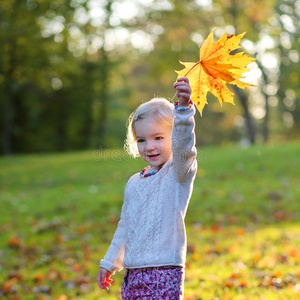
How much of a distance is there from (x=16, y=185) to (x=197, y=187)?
5556 millimetres

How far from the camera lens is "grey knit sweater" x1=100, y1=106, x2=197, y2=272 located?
209cm

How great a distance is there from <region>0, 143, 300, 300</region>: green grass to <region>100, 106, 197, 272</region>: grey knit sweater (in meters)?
1.61

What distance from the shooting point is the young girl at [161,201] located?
6.89 feet

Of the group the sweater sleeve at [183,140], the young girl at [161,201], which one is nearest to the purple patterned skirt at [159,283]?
the young girl at [161,201]

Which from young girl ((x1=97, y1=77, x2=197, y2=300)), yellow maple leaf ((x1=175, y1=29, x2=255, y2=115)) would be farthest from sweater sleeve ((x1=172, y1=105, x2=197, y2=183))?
yellow maple leaf ((x1=175, y1=29, x2=255, y2=115))

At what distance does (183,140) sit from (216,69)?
40cm

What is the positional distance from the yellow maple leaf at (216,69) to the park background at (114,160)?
0.50 ft

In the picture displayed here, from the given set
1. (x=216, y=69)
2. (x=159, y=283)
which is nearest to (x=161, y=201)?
(x=159, y=283)

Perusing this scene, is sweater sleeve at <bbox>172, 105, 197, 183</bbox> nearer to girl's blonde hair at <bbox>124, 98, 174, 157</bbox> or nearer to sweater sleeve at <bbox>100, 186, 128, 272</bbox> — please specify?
girl's blonde hair at <bbox>124, 98, 174, 157</bbox>

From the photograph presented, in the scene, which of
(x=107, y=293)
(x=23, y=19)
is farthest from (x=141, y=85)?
(x=107, y=293)

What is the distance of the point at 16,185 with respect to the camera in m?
13.0

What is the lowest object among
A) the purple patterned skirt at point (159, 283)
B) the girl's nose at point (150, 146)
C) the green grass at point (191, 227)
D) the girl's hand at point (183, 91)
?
the green grass at point (191, 227)

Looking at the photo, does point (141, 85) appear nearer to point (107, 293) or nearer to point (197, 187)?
point (197, 187)

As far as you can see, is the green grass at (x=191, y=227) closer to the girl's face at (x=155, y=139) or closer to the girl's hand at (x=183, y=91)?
the girl's face at (x=155, y=139)
